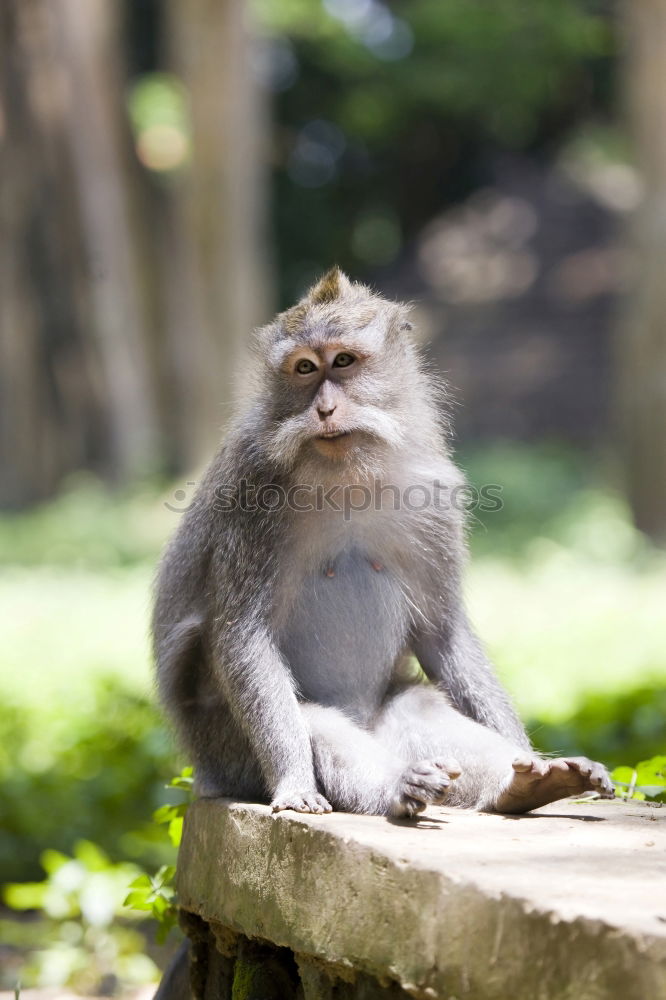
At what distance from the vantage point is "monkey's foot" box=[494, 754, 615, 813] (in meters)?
3.39

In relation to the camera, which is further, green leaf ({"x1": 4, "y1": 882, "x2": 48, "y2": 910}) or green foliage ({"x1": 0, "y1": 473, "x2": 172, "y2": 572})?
green foliage ({"x1": 0, "y1": 473, "x2": 172, "y2": 572})

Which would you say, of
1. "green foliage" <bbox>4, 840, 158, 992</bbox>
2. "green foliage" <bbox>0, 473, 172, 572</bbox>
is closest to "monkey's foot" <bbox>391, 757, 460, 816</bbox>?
"green foliage" <bbox>4, 840, 158, 992</bbox>

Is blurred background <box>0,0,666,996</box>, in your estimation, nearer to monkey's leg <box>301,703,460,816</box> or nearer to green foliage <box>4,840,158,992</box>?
green foliage <box>4,840,158,992</box>

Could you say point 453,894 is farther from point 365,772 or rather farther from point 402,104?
point 402,104

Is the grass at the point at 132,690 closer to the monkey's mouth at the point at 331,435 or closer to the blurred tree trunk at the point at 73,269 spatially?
the monkey's mouth at the point at 331,435

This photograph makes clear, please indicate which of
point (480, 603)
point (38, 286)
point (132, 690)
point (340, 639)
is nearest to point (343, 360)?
point (340, 639)

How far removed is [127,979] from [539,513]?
12.7 meters

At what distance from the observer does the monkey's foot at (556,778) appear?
3.39 m

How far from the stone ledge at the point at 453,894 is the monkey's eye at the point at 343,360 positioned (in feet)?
4.36

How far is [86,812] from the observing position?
5.93 m

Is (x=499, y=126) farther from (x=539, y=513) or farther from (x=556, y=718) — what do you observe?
(x=556, y=718)

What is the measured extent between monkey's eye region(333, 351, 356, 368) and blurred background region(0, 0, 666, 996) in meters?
0.71

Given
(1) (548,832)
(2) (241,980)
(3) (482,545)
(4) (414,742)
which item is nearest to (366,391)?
(4) (414,742)

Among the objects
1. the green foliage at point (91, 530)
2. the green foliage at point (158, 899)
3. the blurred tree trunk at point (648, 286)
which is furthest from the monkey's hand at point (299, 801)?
the blurred tree trunk at point (648, 286)
